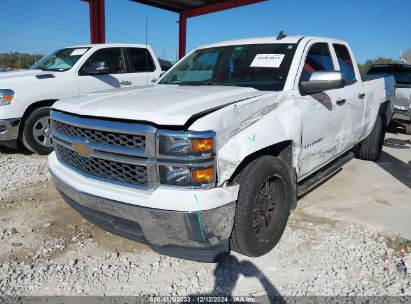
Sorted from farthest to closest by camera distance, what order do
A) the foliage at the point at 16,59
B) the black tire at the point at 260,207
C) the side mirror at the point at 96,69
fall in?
the foliage at the point at 16,59 < the side mirror at the point at 96,69 < the black tire at the point at 260,207

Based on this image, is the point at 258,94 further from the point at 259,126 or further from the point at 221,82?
the point at 221,82

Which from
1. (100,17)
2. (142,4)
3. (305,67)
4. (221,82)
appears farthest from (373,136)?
(142,4)

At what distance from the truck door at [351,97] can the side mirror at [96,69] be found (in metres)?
3.85

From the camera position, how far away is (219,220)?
7.98 ft

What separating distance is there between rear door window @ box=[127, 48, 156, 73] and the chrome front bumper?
5.02 m

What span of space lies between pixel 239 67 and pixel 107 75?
12.2 feet

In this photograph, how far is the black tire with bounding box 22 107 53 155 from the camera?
5883mm

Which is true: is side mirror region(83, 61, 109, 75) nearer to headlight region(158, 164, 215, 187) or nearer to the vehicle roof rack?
the vehicle roof rack

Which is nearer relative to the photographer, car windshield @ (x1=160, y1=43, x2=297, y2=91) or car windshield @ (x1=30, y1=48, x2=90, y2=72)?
car windshield @ (x1=160, y1=43, x2=297, y2=91)

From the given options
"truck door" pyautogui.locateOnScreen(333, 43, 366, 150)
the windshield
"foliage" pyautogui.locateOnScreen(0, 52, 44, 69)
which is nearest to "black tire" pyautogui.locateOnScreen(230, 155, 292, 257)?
"truck door" pyautogui.locateOnScreen(333, 43, 366, 150)

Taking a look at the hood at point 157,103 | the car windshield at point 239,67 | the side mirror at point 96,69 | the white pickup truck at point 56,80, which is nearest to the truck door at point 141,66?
the white pickup truck at point 56,80

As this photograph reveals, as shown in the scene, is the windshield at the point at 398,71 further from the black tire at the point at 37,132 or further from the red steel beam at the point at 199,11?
the black tire at the point at 37,132

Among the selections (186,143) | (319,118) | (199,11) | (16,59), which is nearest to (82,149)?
(186,143)

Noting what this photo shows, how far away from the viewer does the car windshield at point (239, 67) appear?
353cm
